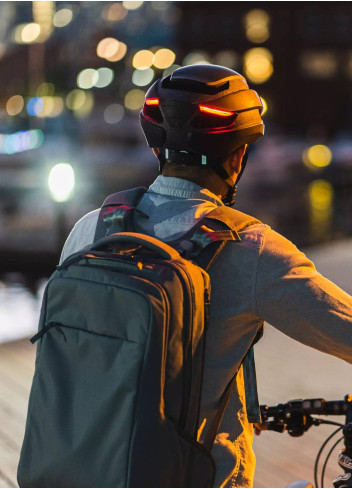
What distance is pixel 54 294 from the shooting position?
1880mm

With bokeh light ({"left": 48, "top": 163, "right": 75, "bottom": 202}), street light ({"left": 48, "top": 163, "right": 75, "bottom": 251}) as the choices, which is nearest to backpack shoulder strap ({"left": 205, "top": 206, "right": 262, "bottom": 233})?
street light ({"left": 48, "top": 163, "right": 75, "bottom": 251})

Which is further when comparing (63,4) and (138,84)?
(138,84)

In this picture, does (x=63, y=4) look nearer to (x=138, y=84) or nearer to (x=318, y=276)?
(x=138, y=84)

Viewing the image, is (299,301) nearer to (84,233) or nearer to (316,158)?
(84,233)

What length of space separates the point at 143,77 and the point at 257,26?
528 inches

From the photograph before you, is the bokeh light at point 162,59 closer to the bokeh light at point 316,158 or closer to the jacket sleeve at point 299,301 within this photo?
the bokeh light at point 316,158

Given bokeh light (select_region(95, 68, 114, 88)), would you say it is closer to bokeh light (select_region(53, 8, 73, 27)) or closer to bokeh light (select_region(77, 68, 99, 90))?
bokeh light (select_region(77, 68, 99, 90))

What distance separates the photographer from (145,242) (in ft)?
6.06

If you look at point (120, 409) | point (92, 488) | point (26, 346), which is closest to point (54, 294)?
point (120, 409)

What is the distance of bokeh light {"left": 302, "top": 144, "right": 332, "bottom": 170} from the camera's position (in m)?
37.8

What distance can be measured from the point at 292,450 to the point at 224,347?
10.2 feet

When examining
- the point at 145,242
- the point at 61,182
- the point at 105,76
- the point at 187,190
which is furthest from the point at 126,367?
the point at 105,76

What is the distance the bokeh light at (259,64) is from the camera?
88.4 meters

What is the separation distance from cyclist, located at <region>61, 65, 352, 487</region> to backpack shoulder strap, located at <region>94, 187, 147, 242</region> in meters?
0.03
